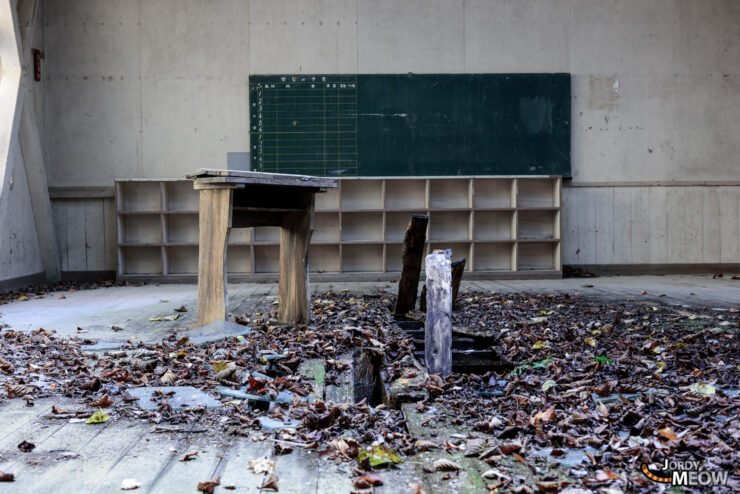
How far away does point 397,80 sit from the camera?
23.1 ft

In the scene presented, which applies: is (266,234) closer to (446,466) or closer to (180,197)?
(180,197)

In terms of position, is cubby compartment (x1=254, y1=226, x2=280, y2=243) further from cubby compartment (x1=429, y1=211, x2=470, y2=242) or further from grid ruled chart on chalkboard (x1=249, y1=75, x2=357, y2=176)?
cubby compartment (x1=429, y1=211, x2=470, y2=242)

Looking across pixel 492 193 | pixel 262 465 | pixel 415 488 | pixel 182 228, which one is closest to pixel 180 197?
pixel 182 228

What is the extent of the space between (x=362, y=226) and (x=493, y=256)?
1673 millimetres

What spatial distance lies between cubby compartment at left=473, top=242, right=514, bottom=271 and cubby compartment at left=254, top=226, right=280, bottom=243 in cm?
247

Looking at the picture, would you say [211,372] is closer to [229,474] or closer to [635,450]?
[229,474]

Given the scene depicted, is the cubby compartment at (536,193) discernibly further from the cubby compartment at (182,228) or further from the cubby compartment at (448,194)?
the cubby compartment at (182,228)

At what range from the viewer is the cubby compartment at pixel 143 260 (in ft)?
22.7

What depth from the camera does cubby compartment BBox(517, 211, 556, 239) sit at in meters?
7.06

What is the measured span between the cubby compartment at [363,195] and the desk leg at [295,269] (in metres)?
3.27

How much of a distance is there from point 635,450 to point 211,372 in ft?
5.49

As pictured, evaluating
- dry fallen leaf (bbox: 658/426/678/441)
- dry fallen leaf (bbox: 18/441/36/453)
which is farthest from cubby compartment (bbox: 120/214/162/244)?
dry fallen leaf (bbox: 658/426/678/441)

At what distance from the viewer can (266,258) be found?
274 inches

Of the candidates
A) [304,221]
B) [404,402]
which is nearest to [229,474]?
[404,402]
